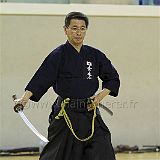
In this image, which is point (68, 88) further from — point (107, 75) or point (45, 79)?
point (107, 75)

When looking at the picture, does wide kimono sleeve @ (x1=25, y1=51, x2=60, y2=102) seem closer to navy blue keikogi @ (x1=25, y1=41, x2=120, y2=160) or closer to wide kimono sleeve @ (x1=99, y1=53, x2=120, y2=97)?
navy blue keikogi @ (x1=25, y1=41, x2=120, y2=160)

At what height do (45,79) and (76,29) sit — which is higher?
(76,29)

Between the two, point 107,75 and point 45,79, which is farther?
point 107,75

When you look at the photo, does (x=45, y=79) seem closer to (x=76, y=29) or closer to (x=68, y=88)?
(x=68, y=88)

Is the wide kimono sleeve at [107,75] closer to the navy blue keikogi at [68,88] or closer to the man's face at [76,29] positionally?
the navy blue keikogi at [68,88]

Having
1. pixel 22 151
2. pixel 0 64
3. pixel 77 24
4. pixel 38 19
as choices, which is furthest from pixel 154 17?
pixel 77 24

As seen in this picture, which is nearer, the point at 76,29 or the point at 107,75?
the point at 76,29

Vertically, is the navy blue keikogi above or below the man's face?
below

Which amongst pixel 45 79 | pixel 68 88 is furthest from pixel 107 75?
pixel 45 79

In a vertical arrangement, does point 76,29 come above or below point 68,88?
above

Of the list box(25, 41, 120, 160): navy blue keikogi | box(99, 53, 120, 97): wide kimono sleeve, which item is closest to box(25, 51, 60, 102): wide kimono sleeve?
box(25, 41, 120, 160): navy blue keikogi

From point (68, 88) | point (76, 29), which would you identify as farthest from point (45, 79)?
point (76, 29)

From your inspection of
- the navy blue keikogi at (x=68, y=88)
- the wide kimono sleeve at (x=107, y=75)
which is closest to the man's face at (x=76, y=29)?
the navy blue keikogi at (x=68, y=88)

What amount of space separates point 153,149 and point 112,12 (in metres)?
1.56
